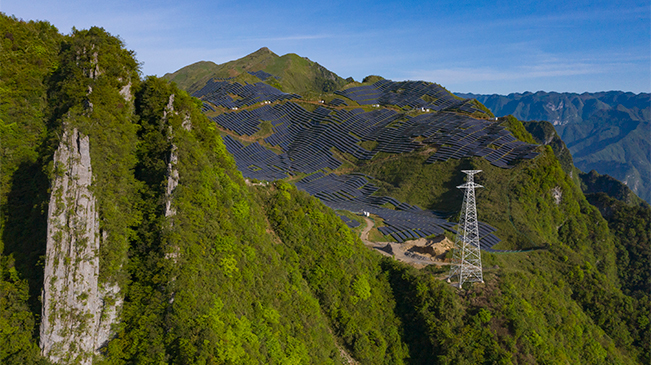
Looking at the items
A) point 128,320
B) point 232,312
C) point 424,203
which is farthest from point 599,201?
point 128,320

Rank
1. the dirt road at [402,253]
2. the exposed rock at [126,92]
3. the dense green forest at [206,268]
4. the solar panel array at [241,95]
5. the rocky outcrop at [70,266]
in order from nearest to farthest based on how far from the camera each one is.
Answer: the rocky outcrop at [70,266] < the dense green forest at [206,268] < the exposed rock at [126,92] < the dirt road at [402,253] < the solar panel array at [241,95]

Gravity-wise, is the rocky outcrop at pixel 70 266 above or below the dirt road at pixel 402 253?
above

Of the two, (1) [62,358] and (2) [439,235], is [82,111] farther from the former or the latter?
(2) [439,235]

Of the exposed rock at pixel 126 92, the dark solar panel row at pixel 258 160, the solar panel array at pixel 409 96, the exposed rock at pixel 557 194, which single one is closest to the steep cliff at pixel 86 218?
the exposed rock at pixel 126 92

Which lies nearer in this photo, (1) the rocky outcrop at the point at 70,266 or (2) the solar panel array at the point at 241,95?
(1) the rocky outcrop at the point at 70,266

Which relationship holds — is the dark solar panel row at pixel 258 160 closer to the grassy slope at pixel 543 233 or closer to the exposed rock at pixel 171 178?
the grassy slope at pixel 543 233

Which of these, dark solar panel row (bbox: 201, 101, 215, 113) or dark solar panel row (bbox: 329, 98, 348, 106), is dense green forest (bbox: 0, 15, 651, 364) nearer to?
dark solar panel row (bbox: 201, 101, 215, 113)

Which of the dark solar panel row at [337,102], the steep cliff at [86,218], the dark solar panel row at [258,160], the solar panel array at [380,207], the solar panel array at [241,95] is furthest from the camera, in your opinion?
the solar panel array at [241,95]

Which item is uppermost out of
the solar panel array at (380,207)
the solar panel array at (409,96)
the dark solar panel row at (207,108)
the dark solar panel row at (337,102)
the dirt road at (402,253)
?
the solar panel array at (409,96)
